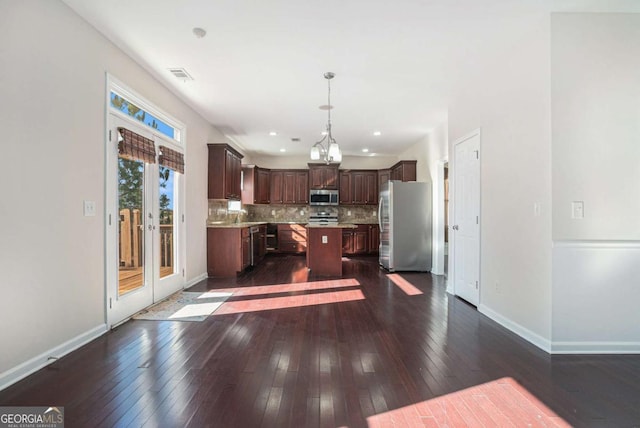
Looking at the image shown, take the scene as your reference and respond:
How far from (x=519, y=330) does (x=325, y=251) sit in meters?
3.47

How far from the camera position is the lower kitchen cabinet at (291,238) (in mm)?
8430

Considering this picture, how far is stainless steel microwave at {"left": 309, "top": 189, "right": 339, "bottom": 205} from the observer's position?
28.5ft

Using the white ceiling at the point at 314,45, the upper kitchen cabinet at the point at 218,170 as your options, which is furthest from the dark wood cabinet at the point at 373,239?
the upper kitchen cabinet at the point at 218,170

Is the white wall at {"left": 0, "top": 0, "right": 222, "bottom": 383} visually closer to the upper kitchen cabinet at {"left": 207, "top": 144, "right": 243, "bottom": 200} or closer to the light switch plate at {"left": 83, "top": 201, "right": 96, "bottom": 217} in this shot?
the light switch plate at {"left": 83, "top": 201, "right": 96, "bottom": 217}

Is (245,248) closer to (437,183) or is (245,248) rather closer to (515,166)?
(437,183)

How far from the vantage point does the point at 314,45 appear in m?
3.08

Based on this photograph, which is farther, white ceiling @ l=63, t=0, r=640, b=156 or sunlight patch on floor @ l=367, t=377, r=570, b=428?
white ceiling @ l=63, t=0, r=640, b=156

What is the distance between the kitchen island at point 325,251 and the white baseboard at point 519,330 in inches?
107

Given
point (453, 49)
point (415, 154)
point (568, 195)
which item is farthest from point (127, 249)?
point (415, 154)

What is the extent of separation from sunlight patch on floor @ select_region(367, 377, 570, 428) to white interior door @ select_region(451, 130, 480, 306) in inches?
76.7

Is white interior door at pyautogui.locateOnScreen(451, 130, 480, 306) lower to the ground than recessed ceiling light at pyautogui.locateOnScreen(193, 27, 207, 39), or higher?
lower

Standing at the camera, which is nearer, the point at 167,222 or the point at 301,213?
the point at 167,222

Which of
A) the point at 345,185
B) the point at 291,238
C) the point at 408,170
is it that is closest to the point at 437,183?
the point at 408,170

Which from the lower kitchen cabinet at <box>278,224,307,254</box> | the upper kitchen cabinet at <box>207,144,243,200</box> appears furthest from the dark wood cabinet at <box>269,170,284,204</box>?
the upper kitchen cabinet at <box>207,144,243,200</box>
